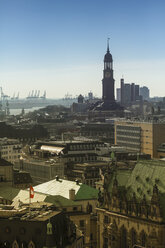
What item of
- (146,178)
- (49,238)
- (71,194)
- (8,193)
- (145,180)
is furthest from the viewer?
(8,193)

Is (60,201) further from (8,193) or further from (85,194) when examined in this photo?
(8,193)

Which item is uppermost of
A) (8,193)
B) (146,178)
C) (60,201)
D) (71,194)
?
(146,178)

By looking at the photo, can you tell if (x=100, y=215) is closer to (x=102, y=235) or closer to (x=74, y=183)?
(x=102, y=235)

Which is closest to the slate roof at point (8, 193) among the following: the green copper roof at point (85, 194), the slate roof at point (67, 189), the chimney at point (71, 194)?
the slate roof at point (67, 189)

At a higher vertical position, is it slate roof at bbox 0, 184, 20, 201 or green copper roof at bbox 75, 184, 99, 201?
green copper roof at bbox 75, 184, 99, 201

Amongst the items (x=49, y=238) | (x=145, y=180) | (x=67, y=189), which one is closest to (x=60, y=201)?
(x=67, y=189)

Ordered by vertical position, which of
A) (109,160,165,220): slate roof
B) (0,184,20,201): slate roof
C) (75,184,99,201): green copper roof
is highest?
(109,160,165,220): slate roof

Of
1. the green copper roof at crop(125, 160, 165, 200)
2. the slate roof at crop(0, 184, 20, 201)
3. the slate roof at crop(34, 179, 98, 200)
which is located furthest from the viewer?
the slate roof at crop(0, 184, 20, 201)

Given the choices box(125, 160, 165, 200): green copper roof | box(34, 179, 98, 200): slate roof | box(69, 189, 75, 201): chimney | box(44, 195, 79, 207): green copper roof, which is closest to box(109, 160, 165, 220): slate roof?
box(125, 160, 165, 200): green copper roof

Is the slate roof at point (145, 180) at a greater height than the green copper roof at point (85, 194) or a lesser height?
greater

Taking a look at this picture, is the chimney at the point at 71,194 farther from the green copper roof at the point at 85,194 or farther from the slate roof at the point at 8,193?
the slate roof at the point at 8,193

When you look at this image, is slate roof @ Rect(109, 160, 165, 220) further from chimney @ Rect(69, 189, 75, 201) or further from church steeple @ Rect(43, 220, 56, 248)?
church steeple @ Rect(43, 220, 56, 248)

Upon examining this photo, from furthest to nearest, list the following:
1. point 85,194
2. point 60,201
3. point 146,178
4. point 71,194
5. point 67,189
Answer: point 67,189 → point 85,194 → point 71,194 → point 60,201 → point 146,178
